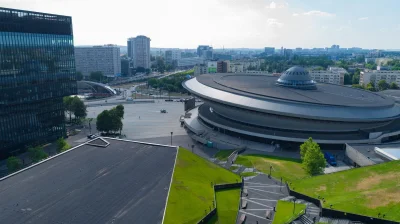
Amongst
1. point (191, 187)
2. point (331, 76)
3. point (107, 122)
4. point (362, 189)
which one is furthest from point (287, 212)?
point (331, 76)

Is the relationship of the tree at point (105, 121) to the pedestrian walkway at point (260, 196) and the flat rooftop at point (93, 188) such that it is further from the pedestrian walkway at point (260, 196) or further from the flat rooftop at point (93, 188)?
the pedestrian walkway at point (260, 196)

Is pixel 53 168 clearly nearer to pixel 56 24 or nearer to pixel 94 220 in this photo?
pixel 94 220

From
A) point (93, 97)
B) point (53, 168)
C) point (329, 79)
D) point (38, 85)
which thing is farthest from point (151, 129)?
point (329, 79)

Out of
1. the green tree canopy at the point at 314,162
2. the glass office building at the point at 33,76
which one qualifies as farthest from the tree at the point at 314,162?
the glass office building at the point at 33,76

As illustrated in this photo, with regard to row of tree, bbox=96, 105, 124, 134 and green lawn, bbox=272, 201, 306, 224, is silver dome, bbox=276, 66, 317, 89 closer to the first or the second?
row of tree, bbox=96, 105, 124, 134

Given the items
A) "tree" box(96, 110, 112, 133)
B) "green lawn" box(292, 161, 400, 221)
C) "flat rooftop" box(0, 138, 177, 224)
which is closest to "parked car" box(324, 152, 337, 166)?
"green lawn" box(292, 161, 400, 221)

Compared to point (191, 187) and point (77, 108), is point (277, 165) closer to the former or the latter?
point (191, 187)
